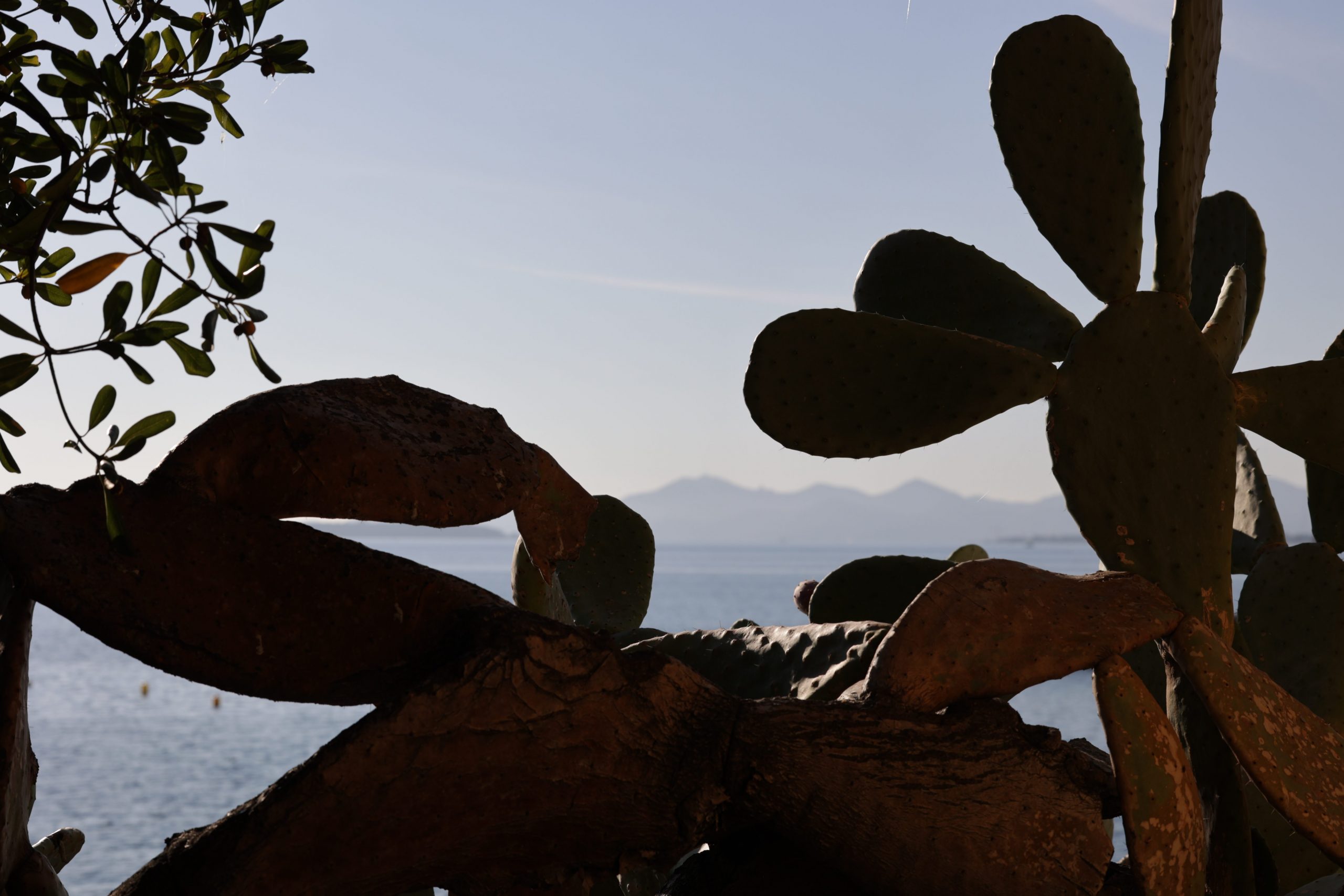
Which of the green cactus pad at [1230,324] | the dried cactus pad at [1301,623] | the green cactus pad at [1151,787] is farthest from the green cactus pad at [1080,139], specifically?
the dried cactus pad at [1301,623]

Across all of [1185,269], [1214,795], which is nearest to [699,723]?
A: [1214,795]

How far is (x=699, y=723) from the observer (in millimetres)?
1334

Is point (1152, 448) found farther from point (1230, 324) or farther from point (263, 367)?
point (263, 367)

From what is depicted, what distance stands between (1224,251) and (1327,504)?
55 centimetres

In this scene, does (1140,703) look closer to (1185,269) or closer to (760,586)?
(1185,269)

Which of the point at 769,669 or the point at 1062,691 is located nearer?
the point at 769,669

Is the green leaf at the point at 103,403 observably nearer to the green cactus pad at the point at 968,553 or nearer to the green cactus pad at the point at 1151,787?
the green cactus pad at the point at 1151,787

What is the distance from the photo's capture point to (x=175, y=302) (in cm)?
108

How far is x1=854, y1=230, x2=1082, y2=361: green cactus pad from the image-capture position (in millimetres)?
2068

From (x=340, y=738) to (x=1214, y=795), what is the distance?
4.30 ft

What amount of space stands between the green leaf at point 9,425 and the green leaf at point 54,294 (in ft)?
0.47

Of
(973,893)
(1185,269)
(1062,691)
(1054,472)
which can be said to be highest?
(1185,269)

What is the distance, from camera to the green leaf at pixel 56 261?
4.05 ft

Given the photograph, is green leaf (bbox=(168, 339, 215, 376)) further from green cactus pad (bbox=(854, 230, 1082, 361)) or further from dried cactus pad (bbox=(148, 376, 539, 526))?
green cactus pad (bbox=(854, 230, 1082, 361))
